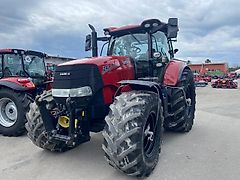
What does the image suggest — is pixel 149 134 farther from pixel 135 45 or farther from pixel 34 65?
pixel 34 65

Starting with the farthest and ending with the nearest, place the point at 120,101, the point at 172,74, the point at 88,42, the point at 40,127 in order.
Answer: the point at 88,42
the point at 172,74
the point at 40,127
the point at 120,101

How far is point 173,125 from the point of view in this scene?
4.82 metres

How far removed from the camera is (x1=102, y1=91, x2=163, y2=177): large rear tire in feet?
9.41

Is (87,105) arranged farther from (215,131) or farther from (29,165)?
(215,131)

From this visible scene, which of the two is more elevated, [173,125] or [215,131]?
[173,125]

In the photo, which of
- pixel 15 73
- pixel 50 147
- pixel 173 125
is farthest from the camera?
pixel 15 73

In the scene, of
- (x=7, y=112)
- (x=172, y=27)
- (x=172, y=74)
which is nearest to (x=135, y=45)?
(x=172, y=27)

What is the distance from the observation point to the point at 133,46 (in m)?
4.49

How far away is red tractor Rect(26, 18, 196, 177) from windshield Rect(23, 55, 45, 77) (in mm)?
2654

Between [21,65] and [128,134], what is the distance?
15.5 feet

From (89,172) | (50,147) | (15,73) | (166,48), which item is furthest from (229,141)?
(15,73)

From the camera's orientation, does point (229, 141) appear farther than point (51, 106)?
Yes

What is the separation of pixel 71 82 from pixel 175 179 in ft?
5.87

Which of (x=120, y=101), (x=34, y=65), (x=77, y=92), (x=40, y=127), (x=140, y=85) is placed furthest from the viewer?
(x=34, y=65)
